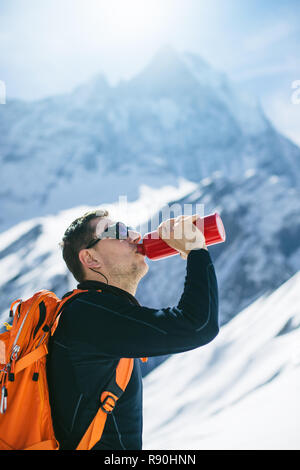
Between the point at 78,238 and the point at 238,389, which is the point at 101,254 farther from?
the point at 238,389

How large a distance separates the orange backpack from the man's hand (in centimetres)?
59

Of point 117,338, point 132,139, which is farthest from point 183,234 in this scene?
point 132,139

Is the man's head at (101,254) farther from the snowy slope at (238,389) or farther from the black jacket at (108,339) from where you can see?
the snowy slope at (238,389)

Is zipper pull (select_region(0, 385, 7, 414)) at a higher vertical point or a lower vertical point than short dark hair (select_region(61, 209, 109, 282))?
lower

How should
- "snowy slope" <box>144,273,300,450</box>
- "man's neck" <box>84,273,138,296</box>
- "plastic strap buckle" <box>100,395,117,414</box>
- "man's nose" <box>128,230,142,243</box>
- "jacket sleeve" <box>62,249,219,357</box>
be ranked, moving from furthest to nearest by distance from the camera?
"snowy slope" <box>144,273,300,450</box> < "man's nose" <box>128,230,142,243</box> < "man's neck" <box>84,273,138,296</box> < "plastic strap buckle" <box>100,395,117,414</box> < "jacket sleeve" <box>62,249,219,357</box>

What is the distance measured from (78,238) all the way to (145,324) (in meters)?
0.90

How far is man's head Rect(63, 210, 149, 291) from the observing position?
2342mm

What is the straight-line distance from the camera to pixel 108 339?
71.4 inches

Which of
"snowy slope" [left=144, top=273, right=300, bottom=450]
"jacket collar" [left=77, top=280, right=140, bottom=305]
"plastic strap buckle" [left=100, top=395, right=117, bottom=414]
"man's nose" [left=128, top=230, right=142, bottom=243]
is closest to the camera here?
"plastic strap buckle" [left=100, top=395, right=117, bottom=414]

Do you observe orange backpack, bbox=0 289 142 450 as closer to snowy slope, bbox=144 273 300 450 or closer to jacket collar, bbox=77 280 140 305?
jacket collar, bbox=77 280 140 305

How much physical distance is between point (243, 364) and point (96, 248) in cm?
613

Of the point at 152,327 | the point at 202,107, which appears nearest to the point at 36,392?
the point at 152,327

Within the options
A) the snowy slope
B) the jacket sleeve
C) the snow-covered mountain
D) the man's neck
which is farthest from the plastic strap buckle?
the snow-covered mountain

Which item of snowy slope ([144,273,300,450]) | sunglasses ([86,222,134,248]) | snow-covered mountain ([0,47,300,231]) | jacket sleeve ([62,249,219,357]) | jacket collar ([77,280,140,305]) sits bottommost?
snowy slope ([144,273,300,450])
